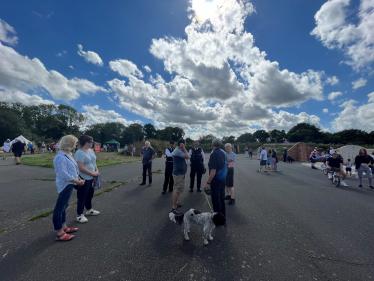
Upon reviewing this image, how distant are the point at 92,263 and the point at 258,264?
2.45 m

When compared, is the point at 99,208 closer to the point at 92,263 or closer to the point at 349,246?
the point at 92,263

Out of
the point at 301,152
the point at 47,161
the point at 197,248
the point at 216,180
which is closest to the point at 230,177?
the point at 216,180

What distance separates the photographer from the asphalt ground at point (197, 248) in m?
2.23

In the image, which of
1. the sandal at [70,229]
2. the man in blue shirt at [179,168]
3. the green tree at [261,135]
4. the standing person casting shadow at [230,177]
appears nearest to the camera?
the sandal at [70,229]

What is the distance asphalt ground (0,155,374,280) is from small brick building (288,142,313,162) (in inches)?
933

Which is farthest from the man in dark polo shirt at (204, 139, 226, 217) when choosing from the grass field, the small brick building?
the small brick building

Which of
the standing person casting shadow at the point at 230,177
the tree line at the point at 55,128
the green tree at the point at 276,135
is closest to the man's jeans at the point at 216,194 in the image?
the standing person casting shadow at the point at 230,177

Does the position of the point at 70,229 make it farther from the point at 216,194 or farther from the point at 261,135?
the point at 261,135

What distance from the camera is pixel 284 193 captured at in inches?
249

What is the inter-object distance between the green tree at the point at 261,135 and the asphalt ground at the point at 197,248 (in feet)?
299

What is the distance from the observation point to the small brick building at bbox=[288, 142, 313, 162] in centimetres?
2470

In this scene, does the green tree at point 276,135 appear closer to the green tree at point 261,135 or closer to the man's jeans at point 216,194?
the green tree at point 261,135

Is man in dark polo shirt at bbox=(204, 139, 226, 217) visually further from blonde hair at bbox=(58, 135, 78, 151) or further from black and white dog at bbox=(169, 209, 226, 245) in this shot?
blonde hair at bbox=(58, 135, 78, 151)

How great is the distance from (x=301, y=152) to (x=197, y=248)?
Result: 1115 inches
